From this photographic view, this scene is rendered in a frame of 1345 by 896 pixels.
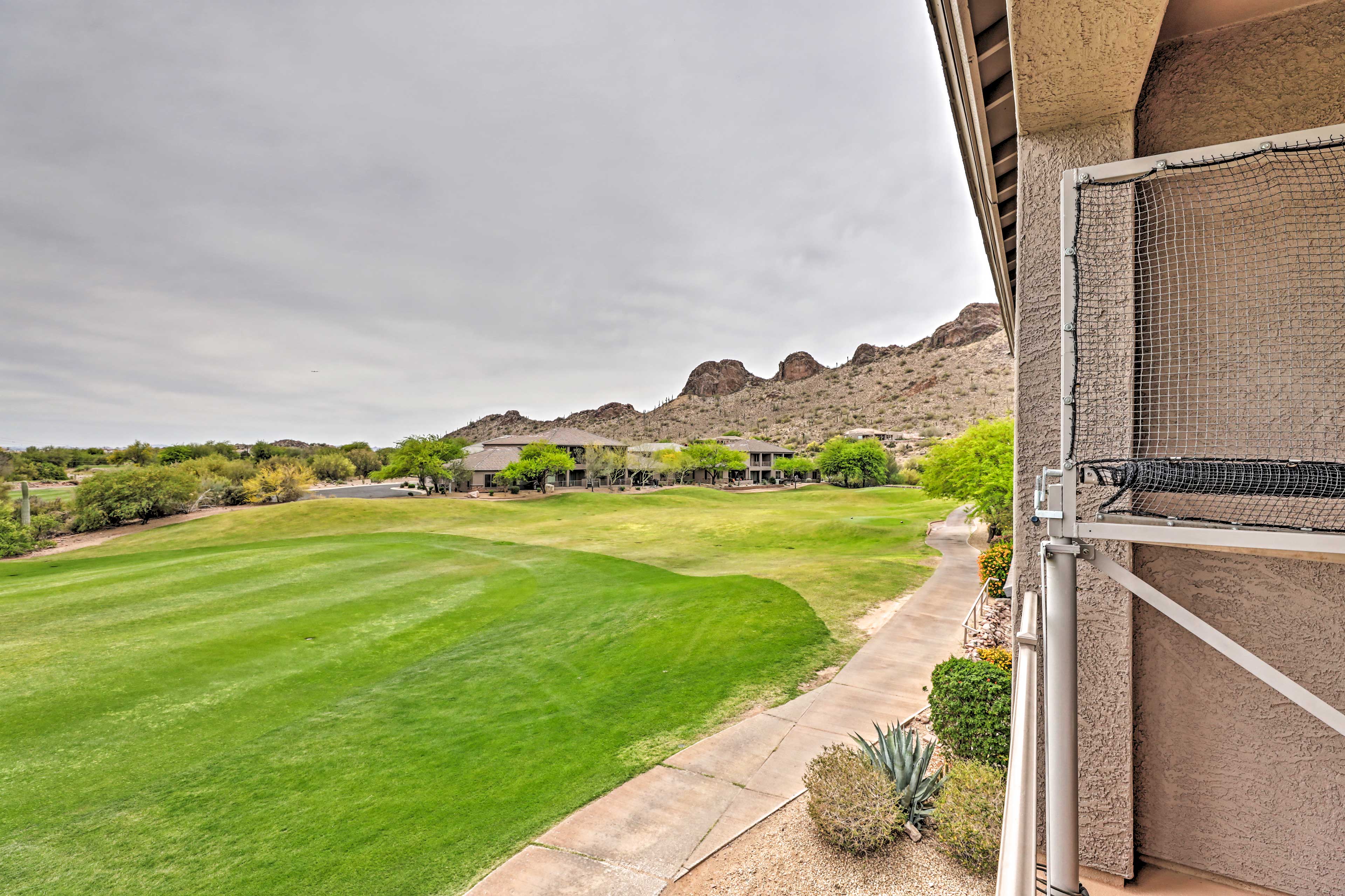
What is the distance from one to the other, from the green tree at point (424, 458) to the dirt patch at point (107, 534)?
758 inches

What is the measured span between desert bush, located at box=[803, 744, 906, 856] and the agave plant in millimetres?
139

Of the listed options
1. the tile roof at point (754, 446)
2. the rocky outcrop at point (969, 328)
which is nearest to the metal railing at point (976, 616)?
the tile roof at point (754, 446)

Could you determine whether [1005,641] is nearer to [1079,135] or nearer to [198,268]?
[1079,135]

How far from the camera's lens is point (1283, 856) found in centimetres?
319

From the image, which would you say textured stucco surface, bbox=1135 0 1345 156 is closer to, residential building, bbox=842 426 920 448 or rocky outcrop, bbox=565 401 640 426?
residential building, bbox=842 426 920 448

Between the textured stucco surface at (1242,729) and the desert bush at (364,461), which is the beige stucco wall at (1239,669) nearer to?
the textured stucco surface at (1242,729)

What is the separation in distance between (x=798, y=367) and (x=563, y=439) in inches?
3994

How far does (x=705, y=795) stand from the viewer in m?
5.70

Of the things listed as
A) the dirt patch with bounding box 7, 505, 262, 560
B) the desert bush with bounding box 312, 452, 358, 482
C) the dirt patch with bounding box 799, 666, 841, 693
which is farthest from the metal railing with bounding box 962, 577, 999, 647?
the desert bush with bounding box 312, 452, 358, 482

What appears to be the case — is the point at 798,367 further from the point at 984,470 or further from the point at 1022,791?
the point at 1022,791

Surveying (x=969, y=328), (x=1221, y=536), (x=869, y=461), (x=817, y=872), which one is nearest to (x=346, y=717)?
(x=817, y=872)

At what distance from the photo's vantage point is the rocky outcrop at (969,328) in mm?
102062

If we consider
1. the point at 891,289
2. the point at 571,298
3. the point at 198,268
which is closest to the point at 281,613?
the point at 198,268

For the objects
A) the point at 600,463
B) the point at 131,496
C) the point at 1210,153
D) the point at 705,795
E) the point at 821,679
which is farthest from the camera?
the point at 600,463
